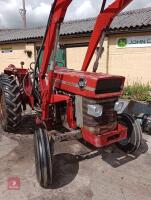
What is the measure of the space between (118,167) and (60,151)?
1.04 m

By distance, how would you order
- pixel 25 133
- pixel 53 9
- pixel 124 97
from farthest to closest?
pixel 124 97 < pixel 25 133 < pixel 53 9

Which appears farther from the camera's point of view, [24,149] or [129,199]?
[24,149]

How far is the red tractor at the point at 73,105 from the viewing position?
294 cm

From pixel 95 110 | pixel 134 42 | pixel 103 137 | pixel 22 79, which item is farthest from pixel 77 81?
pixel 134 42

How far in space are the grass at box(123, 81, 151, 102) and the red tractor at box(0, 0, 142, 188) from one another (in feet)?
8.56

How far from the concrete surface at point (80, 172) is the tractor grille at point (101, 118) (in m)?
0.67

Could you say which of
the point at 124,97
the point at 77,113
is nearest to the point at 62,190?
the point at 77,113

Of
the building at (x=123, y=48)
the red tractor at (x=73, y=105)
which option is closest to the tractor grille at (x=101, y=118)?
the red tractor at (x=73, y=105)

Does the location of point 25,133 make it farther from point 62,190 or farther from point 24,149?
point 62,190

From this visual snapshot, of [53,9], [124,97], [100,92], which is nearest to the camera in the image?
[100,92]

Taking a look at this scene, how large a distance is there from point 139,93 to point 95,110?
411 centimetres

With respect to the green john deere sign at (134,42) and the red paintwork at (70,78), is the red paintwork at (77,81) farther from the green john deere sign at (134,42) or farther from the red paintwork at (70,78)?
the green john deere sign at (134,42)

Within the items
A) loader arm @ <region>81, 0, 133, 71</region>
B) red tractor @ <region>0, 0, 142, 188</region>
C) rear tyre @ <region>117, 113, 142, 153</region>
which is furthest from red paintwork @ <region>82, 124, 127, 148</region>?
loader arm @ <region>81, 0, 133, 71</region>

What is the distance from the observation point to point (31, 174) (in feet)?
10.5
